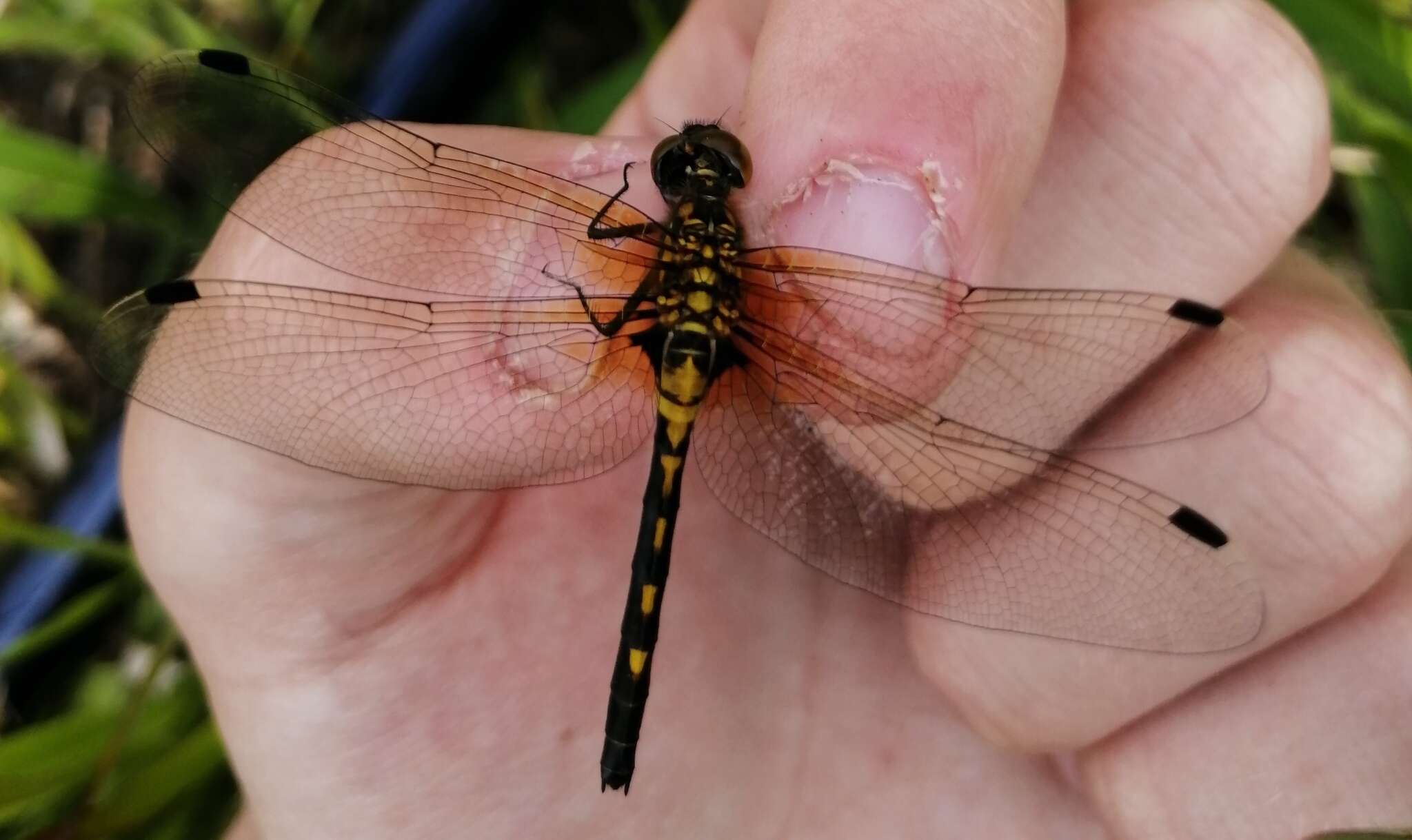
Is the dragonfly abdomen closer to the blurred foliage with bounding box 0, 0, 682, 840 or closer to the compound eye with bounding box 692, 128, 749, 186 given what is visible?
the compound eye with bounding box 692, 128, 749, 186

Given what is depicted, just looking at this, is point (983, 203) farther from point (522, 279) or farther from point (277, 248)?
point (277, 248)

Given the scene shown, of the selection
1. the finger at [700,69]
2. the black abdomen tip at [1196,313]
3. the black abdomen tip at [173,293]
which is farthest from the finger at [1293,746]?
the black abdomen tip at [173,293]

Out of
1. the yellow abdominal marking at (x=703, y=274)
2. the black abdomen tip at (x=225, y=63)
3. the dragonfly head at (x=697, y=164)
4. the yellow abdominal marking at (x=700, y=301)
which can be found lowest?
the yellow abdominal marking at (x=700, y=301)

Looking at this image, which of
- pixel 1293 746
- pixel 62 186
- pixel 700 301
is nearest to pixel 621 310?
pixel 700 301

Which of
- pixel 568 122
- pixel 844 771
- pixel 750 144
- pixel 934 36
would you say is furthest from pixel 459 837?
pixel 568 122

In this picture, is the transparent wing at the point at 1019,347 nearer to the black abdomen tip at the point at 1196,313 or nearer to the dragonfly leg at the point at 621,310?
the black abdomen tip at the point at 1196,313

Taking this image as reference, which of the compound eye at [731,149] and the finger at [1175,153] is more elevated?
the finger at [1175,153]

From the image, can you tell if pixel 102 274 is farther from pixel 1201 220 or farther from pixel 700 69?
pixel 1201 220
